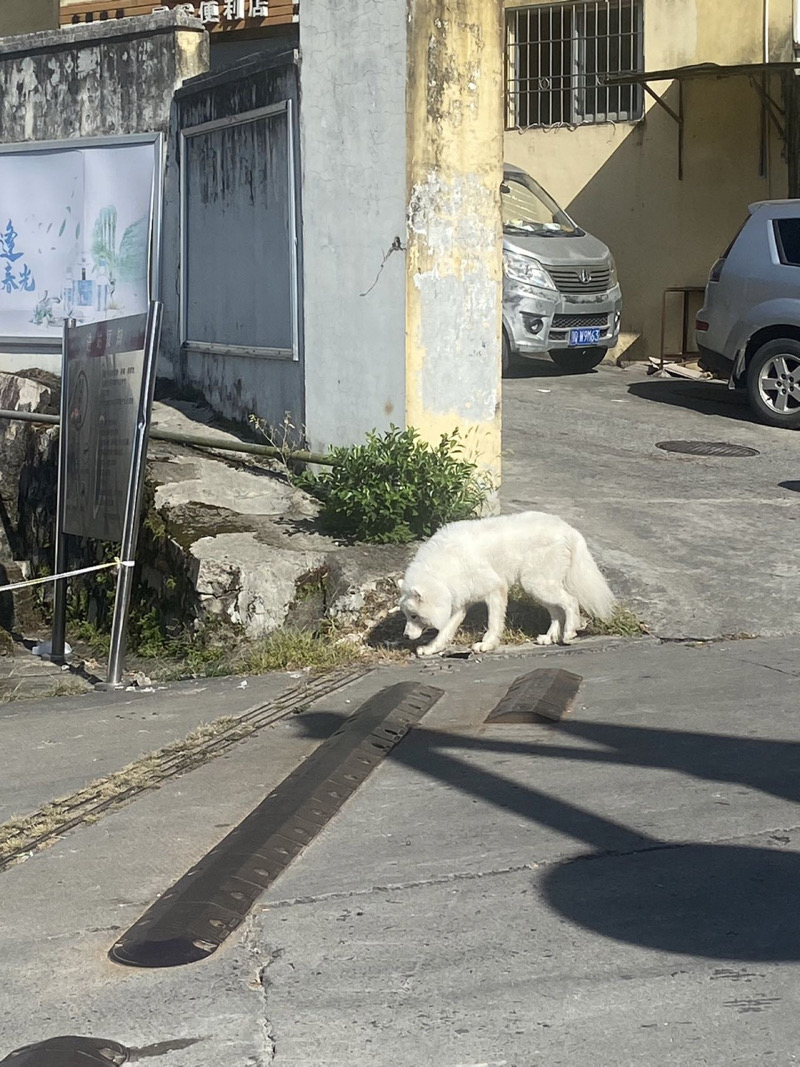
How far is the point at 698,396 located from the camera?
14578 mm

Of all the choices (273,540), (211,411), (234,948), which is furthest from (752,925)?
(211,411)

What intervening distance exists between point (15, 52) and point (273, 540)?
689 centimetres

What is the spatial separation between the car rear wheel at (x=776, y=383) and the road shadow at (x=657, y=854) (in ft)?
24.2

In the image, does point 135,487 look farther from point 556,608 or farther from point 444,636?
point 556,608

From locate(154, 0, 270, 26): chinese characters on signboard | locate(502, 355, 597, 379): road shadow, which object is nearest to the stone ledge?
locate(502, 355, 597, 379): road shadow

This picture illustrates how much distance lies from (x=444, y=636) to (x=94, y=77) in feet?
23.3

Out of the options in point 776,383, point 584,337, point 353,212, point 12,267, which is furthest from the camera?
point 584,337

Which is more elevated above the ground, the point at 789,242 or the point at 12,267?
the point at 789,242

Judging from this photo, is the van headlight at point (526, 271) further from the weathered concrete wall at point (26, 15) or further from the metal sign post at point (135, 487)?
the weathered concrete wall at point (26, 15)

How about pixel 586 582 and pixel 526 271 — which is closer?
pixel 586 582

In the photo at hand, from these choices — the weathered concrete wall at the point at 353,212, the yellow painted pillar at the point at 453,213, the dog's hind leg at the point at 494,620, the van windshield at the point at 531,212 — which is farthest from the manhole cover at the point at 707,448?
the van windshield at the point at 531,212

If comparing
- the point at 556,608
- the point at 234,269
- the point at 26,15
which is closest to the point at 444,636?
the point at 556,608

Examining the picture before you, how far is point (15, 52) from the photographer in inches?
500

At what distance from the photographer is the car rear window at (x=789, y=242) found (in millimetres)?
12719
